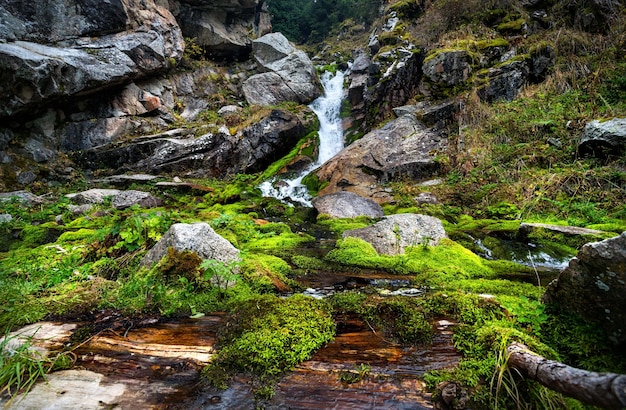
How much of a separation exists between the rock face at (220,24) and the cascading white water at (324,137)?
275 inches

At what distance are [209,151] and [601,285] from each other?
1549 centimetres

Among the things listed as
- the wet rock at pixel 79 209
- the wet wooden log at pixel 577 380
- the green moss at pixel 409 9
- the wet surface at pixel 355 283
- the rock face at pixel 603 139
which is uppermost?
the green moss at pixel 409 9

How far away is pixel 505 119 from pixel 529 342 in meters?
10.8

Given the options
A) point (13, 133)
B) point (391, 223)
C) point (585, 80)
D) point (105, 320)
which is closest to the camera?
point (105, 320)

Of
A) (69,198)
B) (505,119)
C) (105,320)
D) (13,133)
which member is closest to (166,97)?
(13,133)

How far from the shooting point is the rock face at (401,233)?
496 cm

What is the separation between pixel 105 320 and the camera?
2.38 meters

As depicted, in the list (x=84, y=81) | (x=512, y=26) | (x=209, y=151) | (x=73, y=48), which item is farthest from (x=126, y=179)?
(x=512, y=26)

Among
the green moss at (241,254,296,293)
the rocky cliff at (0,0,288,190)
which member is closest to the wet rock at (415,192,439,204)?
the green moss at (241,254,296,293)

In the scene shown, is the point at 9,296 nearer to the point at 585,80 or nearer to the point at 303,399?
the point at 303,399

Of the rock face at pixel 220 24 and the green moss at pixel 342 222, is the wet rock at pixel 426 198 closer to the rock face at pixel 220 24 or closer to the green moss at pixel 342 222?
the green moss at pixel 342 222

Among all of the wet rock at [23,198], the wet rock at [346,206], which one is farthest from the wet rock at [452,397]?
the wet rock at [23,198]

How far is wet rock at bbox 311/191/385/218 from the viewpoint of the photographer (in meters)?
8.63

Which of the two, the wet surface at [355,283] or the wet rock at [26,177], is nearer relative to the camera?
the wet surface at [355,283]
